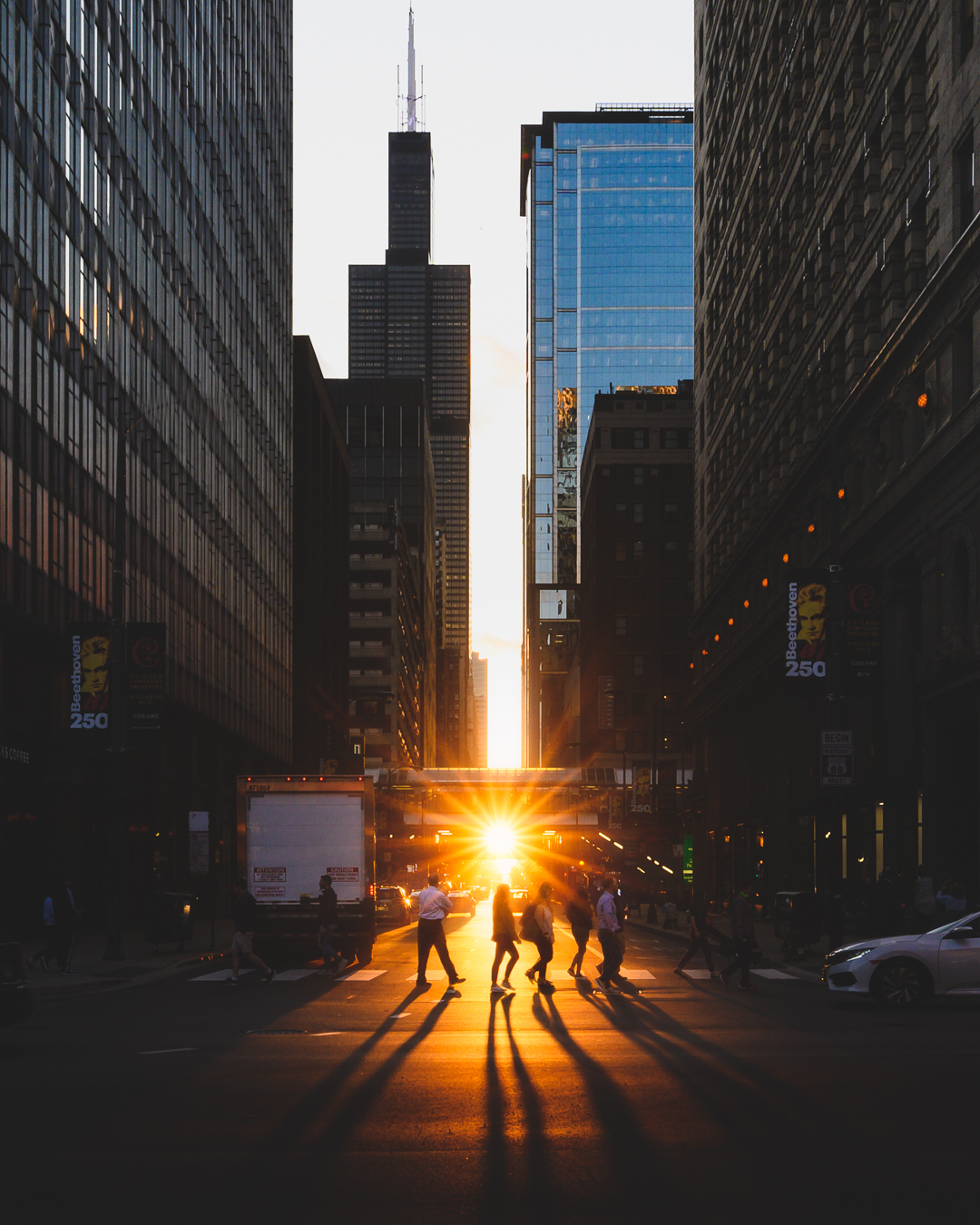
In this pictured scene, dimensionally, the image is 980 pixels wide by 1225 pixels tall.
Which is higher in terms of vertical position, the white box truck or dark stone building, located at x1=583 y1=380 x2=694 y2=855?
dark stone building, located at x1=583 y1=380 x2=694 y2=855

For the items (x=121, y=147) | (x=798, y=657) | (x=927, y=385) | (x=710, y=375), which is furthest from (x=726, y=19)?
(x=798, y=657)

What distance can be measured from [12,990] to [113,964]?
1520 centimetres

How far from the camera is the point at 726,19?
75.1 metres

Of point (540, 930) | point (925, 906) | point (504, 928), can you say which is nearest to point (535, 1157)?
point (504, 928)

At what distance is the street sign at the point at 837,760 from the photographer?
30.8 m

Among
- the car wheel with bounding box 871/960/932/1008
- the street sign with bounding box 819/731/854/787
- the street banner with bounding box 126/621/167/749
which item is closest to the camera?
the car wheel with bounding box 871/960/932/1008

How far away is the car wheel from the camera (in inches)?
806

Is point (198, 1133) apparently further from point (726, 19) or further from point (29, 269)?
point (726, 19)

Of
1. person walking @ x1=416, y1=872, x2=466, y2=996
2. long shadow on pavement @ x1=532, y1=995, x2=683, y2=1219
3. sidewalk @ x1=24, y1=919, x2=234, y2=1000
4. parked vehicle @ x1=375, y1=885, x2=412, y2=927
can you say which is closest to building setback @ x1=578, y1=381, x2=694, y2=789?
parked vehicle @ x1=375, y1=885, x2=412, y2=927

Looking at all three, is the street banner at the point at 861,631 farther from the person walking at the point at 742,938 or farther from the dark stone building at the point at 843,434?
the person walking at the point at 742,938

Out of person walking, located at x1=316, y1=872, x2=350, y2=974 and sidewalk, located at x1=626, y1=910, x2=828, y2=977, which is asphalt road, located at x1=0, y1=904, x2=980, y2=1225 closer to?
person walking, located at x1=316, y1=872, x2=350, y2=974

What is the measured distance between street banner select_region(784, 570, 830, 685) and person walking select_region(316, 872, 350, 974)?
12.6 m

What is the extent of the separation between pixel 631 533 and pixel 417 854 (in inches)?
1592

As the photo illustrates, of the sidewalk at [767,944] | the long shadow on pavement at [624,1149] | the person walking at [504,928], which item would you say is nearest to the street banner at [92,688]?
the person walking at [504,928]
